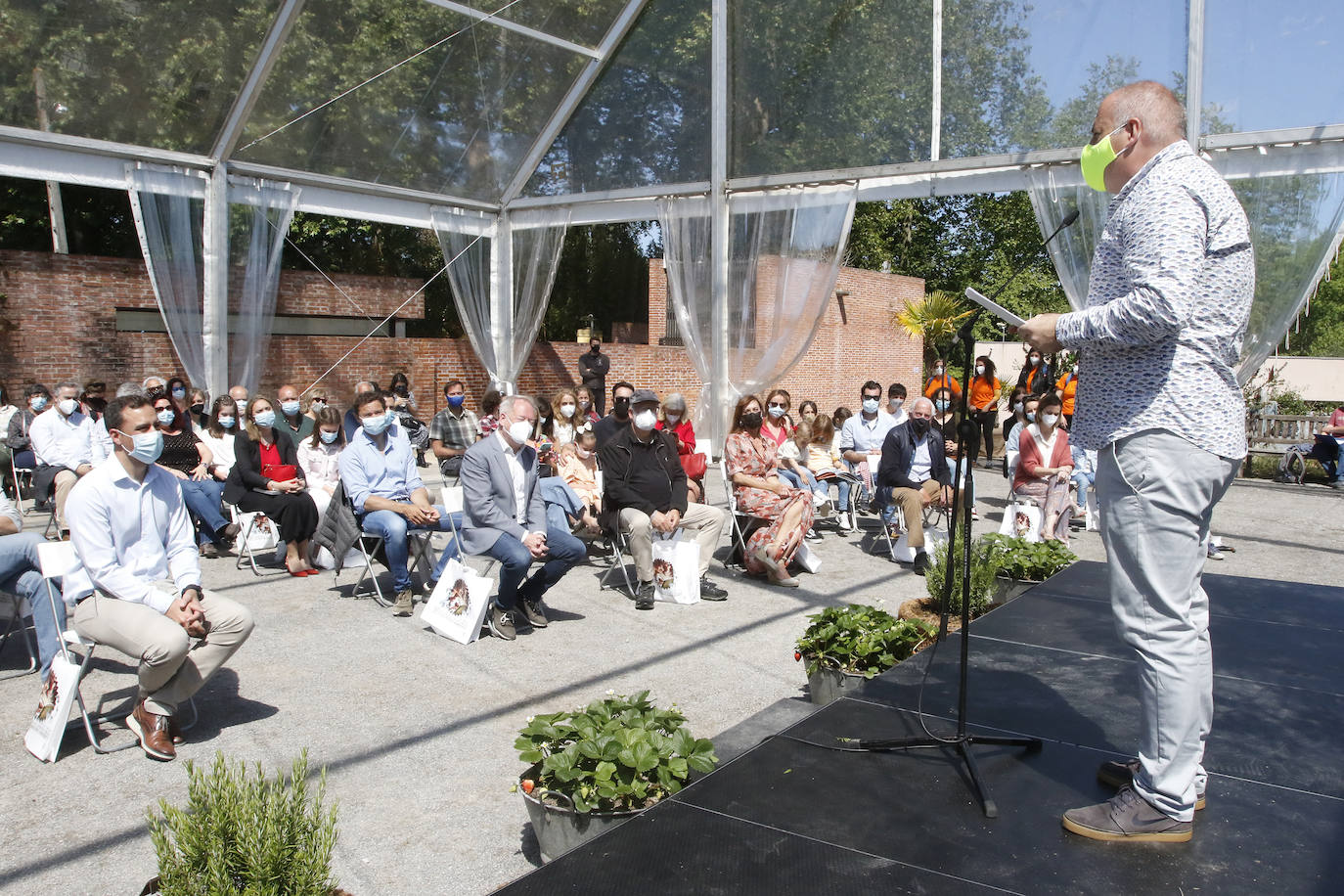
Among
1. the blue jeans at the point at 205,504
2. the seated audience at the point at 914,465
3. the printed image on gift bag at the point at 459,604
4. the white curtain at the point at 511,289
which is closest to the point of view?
the printed image on gift bag at the point at 459,604

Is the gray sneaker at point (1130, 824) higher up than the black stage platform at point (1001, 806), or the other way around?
the gray sneaker at point (1130, 824)

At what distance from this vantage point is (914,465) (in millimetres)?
7992

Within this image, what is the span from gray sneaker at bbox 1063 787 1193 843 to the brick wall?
515 inches

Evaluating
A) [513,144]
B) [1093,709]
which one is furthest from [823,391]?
[1093,709]

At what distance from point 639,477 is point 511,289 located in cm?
918

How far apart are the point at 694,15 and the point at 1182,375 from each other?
36.3 ft

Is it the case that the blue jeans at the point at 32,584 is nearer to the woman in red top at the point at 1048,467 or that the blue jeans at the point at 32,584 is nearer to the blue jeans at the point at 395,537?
the blue jeans at the point at 395,537

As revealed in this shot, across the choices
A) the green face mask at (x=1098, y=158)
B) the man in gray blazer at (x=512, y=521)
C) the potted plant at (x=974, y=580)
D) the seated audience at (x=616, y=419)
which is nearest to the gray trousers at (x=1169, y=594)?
the green face mask at (x=1098, y=158)

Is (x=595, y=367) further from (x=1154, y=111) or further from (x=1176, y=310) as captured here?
(x=1176, y=310)

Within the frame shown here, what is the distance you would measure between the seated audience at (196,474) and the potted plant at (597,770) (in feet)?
16.9

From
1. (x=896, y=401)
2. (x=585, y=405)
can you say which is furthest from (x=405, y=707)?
(x=896, y=401)

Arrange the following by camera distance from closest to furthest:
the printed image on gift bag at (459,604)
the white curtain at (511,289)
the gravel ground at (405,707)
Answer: the gravel ground at (405,707)
the printed image on gift bag at (459,604)
the white curtain at (511,289)

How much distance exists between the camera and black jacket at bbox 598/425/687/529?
21.9 ft

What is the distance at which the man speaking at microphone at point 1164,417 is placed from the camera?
229 cm
